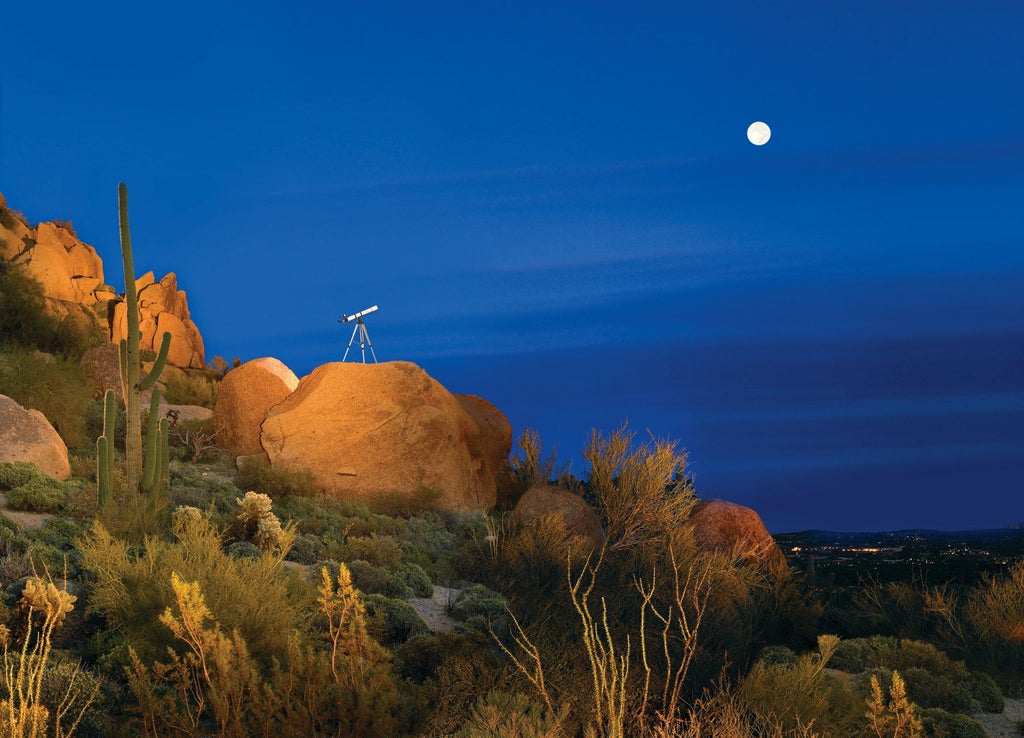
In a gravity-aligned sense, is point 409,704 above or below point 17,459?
below

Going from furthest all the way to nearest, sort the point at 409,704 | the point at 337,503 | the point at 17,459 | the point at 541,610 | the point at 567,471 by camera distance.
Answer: the point at 567,471
the point at 337,503
the point at 17,459
the point at 541,610
the point at 409,704

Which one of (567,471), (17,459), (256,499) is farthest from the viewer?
(567,471)

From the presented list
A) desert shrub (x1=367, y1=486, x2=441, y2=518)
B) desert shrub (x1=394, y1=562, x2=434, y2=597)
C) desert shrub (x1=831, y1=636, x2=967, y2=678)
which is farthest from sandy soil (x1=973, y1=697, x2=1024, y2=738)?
desert shrub (x1=367, y1=486, x2=441, y2=518)

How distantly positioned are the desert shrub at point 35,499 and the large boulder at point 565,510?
24.8 ft

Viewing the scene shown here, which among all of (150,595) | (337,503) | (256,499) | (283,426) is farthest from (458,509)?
(150,595)

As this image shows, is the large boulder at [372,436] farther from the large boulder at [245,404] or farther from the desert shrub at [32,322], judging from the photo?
the desert shrub at [32,322]

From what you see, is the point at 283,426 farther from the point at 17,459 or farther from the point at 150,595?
the point at 150,595

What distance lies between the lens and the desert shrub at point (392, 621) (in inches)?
410

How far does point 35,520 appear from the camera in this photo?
1456 cm

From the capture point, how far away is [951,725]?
34.8ft

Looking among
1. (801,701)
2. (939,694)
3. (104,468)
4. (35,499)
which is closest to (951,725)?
(939,694)

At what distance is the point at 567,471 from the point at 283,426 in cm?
644

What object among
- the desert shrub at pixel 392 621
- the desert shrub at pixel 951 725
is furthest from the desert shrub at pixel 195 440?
the desert shrub at pixel 951 725

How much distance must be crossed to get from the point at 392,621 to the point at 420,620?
13.4 inches
